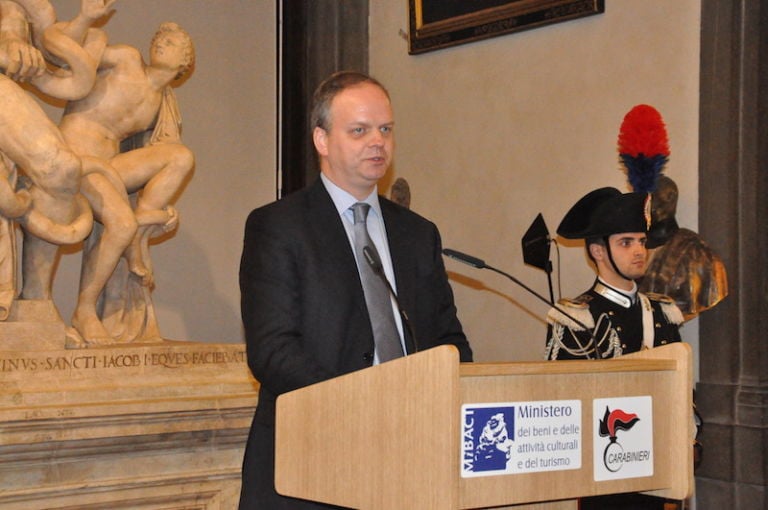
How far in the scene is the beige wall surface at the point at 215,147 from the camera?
602 cm

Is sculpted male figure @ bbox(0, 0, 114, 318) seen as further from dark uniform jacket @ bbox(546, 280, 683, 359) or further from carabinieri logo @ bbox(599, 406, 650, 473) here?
carabinieri logo @ bbox(599, 406, 650, 473)

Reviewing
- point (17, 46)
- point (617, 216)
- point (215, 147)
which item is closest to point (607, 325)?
point (617, 216)

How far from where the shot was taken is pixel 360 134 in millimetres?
2354

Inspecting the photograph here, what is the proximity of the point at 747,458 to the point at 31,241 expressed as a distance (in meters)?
2.90

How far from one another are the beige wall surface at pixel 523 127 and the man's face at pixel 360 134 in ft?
8.75

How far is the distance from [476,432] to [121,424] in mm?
2353

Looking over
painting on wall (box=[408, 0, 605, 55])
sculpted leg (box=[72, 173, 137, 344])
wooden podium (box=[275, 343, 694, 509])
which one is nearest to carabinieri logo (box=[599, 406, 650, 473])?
wooden podium (box=[275, 343, 694, 509])

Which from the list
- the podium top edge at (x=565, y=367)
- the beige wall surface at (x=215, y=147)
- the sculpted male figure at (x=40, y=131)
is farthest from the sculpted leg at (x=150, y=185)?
the podium top edge at (x=565, y=367)

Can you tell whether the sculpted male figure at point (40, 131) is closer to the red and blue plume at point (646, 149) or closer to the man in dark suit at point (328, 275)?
the man in dark suit at point (328, 275)

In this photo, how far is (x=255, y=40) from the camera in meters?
6.45

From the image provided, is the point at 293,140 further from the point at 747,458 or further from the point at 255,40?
the point at 747,458

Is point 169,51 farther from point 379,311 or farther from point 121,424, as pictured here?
point 379,311

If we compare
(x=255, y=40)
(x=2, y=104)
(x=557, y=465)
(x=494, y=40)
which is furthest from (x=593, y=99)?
(x=557, y=465)

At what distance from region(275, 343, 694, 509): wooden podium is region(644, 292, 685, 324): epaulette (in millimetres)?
1897
